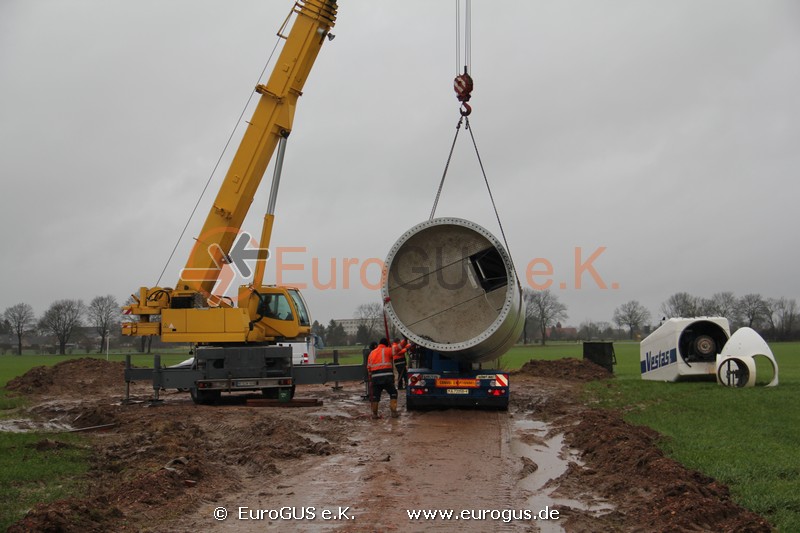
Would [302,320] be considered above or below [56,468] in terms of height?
above

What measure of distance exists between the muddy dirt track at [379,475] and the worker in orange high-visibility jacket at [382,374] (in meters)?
0.37

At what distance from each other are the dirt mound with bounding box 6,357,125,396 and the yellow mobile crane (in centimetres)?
889

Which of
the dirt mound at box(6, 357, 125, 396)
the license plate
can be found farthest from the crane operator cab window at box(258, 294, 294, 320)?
the dirt mound at box(6, 357, 125, 396)

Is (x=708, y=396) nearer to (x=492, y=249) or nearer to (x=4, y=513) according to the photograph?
(x=492, y=249)

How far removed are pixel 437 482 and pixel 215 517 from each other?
2.49 meters

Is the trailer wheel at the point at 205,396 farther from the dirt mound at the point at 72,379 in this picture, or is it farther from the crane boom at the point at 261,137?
the dirt mound at the point at 72,379

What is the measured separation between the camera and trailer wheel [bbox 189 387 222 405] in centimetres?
1527

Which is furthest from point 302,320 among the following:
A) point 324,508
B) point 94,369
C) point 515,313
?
point 94,369

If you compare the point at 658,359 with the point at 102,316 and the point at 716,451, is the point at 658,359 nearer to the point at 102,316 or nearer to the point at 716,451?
the point at 716,451

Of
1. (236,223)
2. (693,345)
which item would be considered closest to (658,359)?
(693,345)

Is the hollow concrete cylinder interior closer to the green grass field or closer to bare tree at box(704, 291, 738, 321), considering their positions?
the green grass field

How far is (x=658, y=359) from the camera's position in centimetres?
2080

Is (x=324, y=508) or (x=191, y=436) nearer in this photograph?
(x=324, y=508)

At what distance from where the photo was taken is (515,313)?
13.1 meters
